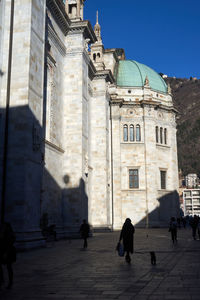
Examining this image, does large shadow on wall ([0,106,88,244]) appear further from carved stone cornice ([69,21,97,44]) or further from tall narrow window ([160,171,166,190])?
tall narrow window ([160,171,166,190])

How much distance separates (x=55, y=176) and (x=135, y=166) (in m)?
18.1

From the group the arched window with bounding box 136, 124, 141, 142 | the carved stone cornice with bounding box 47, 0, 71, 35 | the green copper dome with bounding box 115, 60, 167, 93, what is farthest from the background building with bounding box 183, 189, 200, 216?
the carved stone cornice with bounding box 47, 0, 71, 35

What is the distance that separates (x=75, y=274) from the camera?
31.2ft

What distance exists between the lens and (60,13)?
992 inches

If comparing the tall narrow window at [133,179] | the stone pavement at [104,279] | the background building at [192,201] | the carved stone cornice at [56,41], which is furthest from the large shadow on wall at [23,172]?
the background building at [192,201]

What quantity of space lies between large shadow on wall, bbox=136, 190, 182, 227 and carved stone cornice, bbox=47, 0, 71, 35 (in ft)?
72.7

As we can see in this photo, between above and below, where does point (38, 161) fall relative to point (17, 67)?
below

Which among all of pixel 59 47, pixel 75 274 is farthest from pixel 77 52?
pixel 75 274

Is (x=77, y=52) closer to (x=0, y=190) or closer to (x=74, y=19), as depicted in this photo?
(x=74, y=19)

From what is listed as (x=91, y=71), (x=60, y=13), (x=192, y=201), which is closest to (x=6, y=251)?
(x=60, y=13)

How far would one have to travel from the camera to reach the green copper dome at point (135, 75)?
4425 centimetres

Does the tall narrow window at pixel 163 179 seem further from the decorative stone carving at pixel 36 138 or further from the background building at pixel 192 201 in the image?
the background building at pixel 192 201

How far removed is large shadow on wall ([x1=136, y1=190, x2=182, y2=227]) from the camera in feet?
129

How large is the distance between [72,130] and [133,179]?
16197 mm
